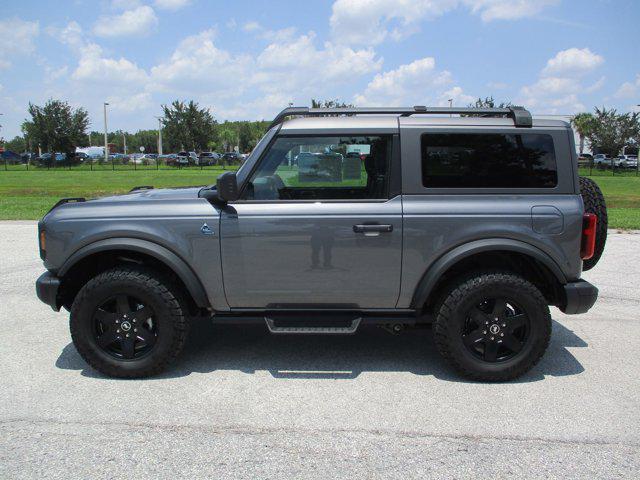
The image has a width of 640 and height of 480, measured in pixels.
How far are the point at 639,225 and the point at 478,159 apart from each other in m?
9.94

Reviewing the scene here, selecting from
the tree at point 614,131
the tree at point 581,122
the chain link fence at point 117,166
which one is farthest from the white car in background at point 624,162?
the chain link fence at point 117,166

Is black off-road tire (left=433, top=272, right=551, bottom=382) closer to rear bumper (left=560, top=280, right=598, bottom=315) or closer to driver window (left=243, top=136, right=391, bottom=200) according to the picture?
rear bumper (left=560, top=280, right=598, bottom=315)

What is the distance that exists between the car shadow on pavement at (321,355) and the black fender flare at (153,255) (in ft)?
2.28

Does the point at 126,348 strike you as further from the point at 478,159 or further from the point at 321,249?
the point at 478,159

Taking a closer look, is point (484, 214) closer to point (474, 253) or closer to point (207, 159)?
point (474, 253)

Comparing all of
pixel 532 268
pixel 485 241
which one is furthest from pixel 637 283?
pixel 485 241

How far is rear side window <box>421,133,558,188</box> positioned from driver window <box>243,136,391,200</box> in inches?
13.0

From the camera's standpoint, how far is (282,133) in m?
4.00

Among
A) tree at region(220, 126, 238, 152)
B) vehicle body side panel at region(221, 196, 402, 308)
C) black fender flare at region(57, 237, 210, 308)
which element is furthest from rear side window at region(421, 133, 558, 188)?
tree at region(220, 126, 238, 152)

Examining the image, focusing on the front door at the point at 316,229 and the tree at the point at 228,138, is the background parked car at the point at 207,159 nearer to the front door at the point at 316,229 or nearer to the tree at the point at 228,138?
the tree at the point at 228,138

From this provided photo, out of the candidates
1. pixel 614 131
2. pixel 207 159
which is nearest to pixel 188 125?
pixel 207 159

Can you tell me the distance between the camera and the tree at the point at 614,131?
49.8m

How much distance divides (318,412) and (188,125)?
56065 mm

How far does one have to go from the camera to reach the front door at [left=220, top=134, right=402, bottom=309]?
153 inches
